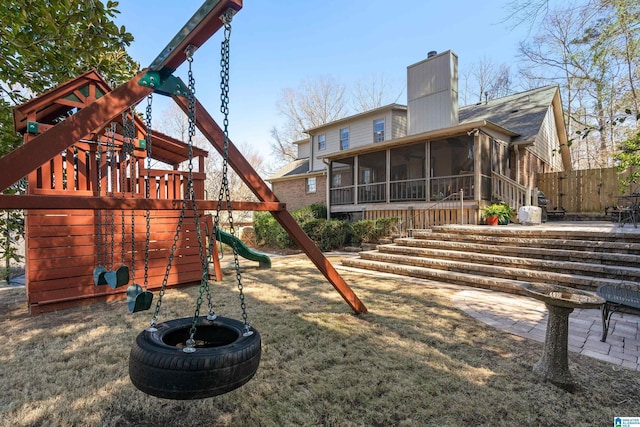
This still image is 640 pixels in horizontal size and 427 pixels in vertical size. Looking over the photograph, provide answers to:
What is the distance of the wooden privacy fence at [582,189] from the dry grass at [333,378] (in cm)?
1405

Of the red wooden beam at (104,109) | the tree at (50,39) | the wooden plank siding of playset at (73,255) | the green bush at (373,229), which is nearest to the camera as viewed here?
the red wooden beam at (104,109)

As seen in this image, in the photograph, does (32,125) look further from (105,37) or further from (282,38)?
(282,38)

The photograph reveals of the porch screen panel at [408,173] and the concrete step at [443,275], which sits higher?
the porch screen panel at [408,173]

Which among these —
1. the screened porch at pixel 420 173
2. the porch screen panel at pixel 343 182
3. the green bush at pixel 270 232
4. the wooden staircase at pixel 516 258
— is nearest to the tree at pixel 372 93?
the porch screen panel at pixel 343 182

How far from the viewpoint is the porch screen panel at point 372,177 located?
46.7 ft

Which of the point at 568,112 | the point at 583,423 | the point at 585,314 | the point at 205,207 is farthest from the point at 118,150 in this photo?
the point at 568,112

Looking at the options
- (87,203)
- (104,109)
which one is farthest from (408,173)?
(87,203)

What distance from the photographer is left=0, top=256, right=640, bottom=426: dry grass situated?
2.29 meters

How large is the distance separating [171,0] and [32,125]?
358 cm

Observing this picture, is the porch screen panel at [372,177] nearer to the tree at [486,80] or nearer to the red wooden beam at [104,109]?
the red wooden beam at [104,109]

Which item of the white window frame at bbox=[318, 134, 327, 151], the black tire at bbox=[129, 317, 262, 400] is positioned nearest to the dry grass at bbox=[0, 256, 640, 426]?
the black tire at bbox=[129, 317, 262, 400]

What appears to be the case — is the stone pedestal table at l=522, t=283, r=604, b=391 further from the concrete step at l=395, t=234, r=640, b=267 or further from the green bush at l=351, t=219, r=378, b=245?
the green bush at l=351, t=219, r=378, b=245

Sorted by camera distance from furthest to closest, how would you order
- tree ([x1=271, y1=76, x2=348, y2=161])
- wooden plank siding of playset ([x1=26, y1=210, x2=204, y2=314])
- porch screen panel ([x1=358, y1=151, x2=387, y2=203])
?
tree ([x1=271, y1=76, x2=348, y2=161]), porch screen panel ([x1=358, y1=151, x2=387, y2=203]), wooden plank siding of playset ([x1=26, y1=210, x2=204, y2=314])

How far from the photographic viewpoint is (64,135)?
2418 mm
